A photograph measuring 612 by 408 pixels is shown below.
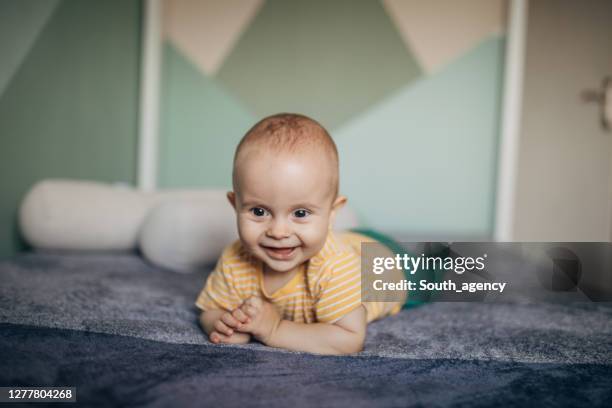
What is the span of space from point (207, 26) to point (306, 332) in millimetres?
1726

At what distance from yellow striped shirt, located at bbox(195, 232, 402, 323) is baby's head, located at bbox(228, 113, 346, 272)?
6 centimetres

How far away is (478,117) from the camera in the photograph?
2004 millimetres

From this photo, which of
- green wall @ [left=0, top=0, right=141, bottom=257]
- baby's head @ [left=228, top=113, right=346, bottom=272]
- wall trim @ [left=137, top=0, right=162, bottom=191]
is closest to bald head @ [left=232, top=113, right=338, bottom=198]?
baby's head @ [left=228, top=113, right=346, bottom=272]

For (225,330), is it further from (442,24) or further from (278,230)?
(442,24)

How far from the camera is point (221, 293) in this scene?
84 cm

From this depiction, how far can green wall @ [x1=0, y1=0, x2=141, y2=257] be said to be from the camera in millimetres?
1395

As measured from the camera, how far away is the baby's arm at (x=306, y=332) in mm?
724

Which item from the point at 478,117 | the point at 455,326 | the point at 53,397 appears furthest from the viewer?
the point at 478,117

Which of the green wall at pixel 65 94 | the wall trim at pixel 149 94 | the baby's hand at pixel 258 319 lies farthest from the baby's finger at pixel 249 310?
the wall trim at pixel 149 94

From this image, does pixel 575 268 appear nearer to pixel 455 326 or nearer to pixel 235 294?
pixel 455 326

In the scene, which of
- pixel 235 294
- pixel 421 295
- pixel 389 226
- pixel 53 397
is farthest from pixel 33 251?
pixel 389 226

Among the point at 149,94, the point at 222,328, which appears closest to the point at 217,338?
the point at 222,328

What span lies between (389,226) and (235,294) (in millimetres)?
1325

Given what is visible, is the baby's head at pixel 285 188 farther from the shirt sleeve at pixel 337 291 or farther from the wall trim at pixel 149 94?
the wall trim at pixel 149 94
